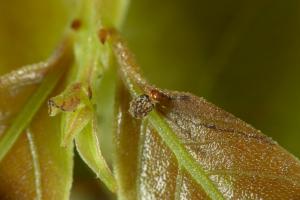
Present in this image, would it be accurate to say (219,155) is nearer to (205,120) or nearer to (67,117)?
(205,120)

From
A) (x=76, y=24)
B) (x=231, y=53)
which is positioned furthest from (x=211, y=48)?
(x=76, y=24)

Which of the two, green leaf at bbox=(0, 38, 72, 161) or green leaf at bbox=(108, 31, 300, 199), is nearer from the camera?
green leaf at bbox=(108, 31, 300, 199)

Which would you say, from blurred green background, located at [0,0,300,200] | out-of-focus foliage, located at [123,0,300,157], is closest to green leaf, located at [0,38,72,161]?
blurred green background, located at [0,0,300,200]

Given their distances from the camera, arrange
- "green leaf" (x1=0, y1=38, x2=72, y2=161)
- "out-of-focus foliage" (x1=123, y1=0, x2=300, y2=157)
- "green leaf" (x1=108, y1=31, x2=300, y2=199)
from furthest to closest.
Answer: "out-of-focus foliage" (x1=123, y1=0, x2=300, y2=157)
"green leaf" (x1=0, y1=38, x2=72, y2=161)
"green leaf" (x1=108, y1=31, x2=300, y2=199)

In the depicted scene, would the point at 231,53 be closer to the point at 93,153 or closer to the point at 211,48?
the point at 211,48

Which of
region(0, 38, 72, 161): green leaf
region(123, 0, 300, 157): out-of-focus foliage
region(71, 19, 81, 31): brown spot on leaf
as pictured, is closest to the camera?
region(0, 38, 72, 161): green leaf

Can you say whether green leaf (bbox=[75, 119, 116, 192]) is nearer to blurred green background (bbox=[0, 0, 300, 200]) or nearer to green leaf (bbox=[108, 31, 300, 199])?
green leaf (bbox=[108, 31, 300, 199])

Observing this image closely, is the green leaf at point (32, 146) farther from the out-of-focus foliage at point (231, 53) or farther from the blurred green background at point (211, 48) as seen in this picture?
the out-of-focus foliage at point (231, 53)
